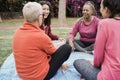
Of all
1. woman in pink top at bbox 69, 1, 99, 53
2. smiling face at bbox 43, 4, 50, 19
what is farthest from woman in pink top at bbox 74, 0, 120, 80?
smiling face at bbox 43, 4, 50, 19

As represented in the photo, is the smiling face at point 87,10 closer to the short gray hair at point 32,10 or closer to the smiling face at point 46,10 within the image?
the smiling face at point 46,10

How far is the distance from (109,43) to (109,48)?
49 millimetres

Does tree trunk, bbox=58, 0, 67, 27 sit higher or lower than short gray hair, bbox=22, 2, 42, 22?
lower

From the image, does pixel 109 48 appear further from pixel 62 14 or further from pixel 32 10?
pixel 62 14

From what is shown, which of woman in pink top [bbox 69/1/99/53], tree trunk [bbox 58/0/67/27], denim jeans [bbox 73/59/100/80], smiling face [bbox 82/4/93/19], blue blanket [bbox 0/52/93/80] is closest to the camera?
denim jeans [bbox 73/59/100/80]

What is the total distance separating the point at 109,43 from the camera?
10.6ft

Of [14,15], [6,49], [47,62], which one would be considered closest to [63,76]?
A: [47,62]

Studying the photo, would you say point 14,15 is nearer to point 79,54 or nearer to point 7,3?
point 7,3

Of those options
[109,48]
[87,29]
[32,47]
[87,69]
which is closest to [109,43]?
[109,48]

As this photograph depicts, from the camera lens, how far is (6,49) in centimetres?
698

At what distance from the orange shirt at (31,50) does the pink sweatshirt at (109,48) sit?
629 mm

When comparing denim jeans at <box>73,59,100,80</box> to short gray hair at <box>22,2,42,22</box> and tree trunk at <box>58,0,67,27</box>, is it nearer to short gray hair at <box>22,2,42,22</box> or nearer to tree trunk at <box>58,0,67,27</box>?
short gray hair at <box>22,2,42,22</box>

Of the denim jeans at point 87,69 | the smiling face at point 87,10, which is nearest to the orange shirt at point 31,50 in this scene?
the denim jeans at point 87,69

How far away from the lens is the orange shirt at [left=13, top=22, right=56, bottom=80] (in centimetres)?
362
